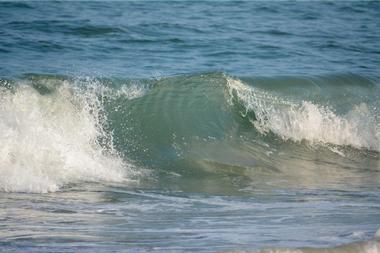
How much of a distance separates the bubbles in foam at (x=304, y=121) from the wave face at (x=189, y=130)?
0.02m

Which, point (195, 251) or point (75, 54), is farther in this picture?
point (75, 54)

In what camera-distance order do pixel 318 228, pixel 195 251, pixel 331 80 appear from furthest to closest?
pixel 331 80 < pixel 318 228 < pixel 195 251

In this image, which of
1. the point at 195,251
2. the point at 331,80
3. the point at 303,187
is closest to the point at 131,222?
the point at 195,251

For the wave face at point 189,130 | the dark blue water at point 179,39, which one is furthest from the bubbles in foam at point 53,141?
the dark blue water at point 179,39

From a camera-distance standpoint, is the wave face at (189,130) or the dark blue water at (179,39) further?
the dark blue water at (179,39)

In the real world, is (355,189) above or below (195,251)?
below

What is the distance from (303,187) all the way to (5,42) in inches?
284

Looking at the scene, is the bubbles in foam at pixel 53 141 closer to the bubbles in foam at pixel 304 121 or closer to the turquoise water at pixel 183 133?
the turquoise water at pixel 183 133

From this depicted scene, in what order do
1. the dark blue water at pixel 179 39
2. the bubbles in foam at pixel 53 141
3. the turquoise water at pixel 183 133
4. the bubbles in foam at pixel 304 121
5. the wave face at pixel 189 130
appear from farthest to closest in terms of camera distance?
the dark blue water at pixel 179 39 < the bubbles in foam at pixel 304 121 < the wave face at pixel 189 130 < the bubbles in foam at pixel 53 141 < the turquoise water at pixel 183 133

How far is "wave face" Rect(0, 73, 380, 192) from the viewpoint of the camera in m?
8.05

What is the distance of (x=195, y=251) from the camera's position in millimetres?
4707

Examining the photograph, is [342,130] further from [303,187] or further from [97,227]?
[97,227]

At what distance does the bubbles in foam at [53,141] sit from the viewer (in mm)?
7520

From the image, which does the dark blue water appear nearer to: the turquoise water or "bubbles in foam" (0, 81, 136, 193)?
the turquoise water
